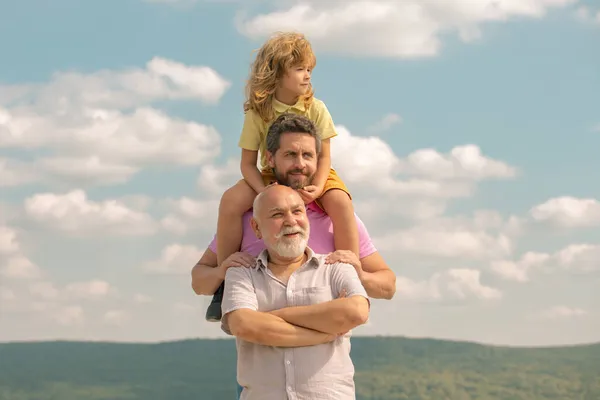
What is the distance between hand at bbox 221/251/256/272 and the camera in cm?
652

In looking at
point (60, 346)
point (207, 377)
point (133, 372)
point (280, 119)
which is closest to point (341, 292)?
point (280, 119)

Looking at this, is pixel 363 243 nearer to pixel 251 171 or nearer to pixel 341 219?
pixel 341 219

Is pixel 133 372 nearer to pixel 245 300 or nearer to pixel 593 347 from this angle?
pixel 593 347

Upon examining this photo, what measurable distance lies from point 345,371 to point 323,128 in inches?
82.9

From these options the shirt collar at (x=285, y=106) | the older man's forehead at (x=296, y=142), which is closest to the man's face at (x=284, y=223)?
the older man's forehead at (x=296, y=142)

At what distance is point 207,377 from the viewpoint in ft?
365

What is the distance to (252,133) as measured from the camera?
7250 mm

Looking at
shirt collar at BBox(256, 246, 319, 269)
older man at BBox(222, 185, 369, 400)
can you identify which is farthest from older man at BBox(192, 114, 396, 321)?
older man at BBox(222, 185, 369, 400)

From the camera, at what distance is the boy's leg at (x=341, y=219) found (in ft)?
22.9

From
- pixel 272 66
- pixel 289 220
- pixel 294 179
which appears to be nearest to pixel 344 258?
pixel 289 220

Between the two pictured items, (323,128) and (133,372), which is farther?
(133,372)

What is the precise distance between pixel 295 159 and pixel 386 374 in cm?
11080

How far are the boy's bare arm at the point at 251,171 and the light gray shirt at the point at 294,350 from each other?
2.79ft

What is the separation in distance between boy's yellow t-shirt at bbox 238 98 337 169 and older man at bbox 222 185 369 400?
972 mm
